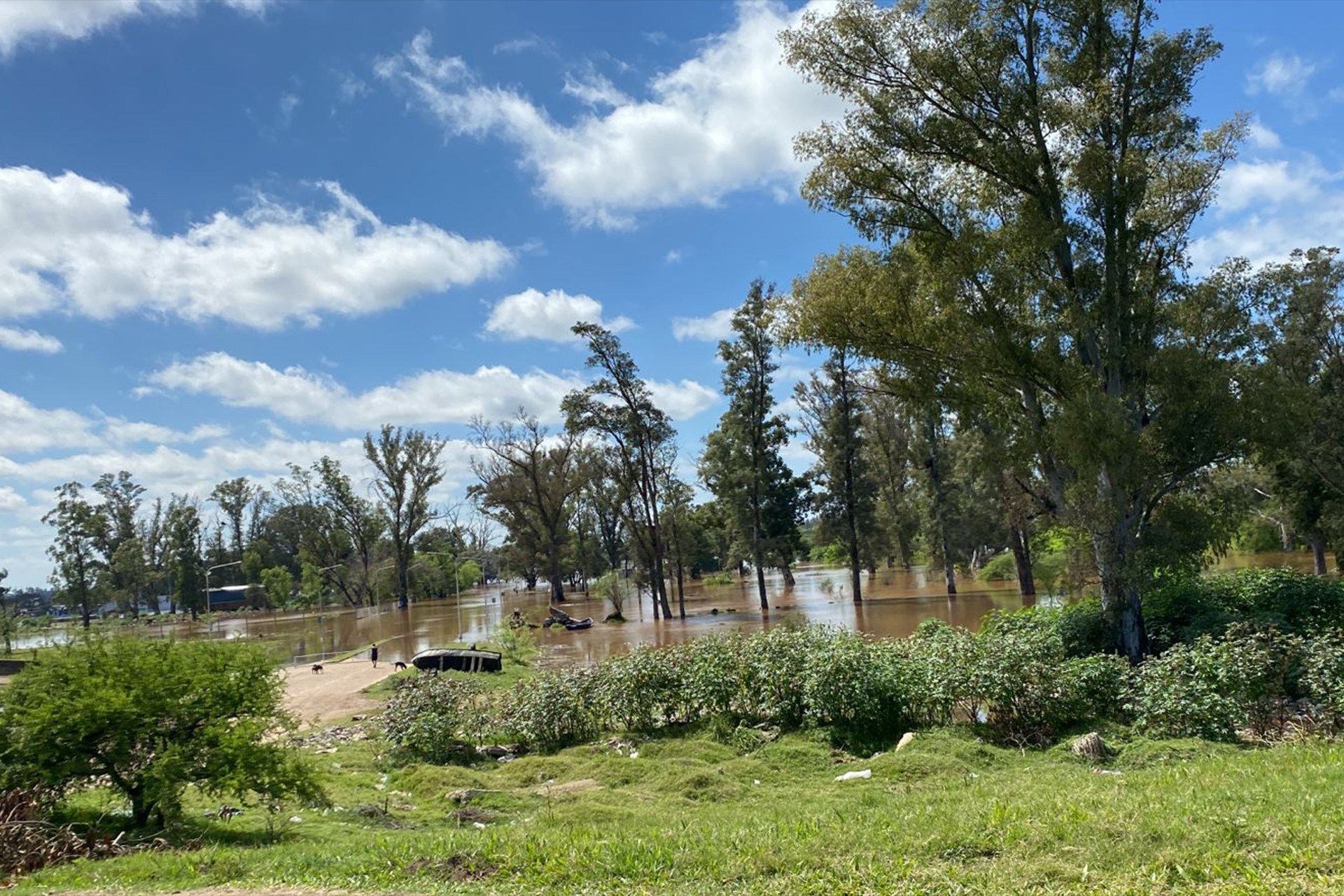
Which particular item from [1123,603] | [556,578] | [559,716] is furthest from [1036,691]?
[556,578]

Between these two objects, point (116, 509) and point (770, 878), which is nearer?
point (770, 878)

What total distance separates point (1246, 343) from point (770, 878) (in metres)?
16.5

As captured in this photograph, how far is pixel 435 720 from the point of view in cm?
1247

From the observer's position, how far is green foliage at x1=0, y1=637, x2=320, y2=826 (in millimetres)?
7949

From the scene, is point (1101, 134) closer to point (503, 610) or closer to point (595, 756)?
point (595, 756)

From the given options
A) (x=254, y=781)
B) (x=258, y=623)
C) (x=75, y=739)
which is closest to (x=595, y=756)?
(x=254, y=781)

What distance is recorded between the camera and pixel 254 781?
8133mm

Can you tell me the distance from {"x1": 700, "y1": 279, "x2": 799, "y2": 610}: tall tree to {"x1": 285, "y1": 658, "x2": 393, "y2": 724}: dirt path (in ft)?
69.3

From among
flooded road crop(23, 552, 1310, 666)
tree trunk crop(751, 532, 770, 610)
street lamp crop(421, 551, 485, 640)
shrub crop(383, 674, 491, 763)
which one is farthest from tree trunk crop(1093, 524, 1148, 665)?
street lamp crop(421, 551, 485, 640)

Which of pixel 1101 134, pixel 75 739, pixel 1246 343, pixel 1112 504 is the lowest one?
pixel 75 739

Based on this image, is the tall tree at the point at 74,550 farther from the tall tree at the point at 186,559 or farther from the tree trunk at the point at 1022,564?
the tree trunk at the point at 1022,564

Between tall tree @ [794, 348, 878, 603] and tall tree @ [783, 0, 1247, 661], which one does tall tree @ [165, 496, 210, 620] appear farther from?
tall tree @ [783, 0, 1247, 661]

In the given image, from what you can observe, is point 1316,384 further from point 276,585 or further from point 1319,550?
point 276,585

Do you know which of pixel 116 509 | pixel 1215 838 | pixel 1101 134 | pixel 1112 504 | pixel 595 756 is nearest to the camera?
pixel 1215 838
